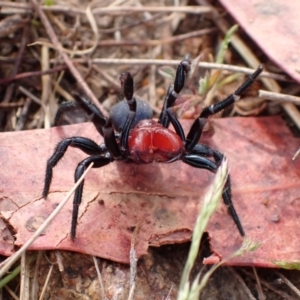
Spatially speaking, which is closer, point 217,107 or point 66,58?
point 217,107

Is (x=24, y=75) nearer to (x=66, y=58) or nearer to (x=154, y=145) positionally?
(x=66, y=58)

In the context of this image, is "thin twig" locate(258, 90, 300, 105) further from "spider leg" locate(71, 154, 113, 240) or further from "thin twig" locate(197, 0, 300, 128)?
"spider leg" locate(71, 154, 113, 240)

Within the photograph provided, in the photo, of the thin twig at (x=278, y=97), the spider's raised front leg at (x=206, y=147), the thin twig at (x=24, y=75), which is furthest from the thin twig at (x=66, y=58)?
the thin twig at (x=278, y=97)

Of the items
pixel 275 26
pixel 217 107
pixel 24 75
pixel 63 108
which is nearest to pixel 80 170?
pixel 63 108

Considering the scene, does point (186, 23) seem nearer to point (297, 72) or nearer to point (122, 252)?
point (297, 72)

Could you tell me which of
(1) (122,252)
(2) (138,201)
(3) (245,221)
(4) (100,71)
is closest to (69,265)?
(1) (122,252)

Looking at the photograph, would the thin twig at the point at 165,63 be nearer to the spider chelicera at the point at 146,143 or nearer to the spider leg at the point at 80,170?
the spider chelicera at the point at 146,143
